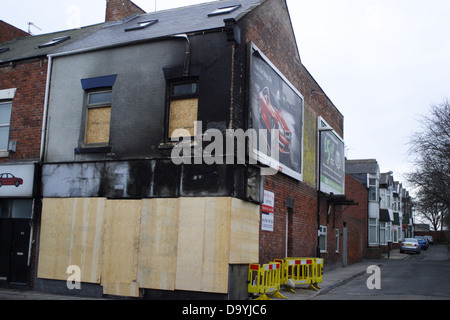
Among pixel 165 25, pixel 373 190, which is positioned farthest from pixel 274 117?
pixel 373 190

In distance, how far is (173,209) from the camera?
37.3ft

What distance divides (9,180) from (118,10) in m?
8.71

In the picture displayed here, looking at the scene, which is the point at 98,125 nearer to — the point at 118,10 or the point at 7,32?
the point at 118,10

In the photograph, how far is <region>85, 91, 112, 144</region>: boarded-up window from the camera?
13.1 meters

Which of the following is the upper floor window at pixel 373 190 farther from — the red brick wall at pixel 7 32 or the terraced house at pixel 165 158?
the red brick wall at pixel 7 32

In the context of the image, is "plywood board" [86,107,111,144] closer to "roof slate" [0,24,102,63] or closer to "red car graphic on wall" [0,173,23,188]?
"red car graphic on wall" [0,173,23,188]

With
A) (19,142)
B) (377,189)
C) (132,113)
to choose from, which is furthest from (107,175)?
(377,189)

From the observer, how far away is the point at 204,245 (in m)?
10.9

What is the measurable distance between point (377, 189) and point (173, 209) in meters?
34.2

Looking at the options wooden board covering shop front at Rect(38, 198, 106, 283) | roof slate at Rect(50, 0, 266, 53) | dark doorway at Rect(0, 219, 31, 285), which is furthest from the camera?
dark doorway at Rect(0, 219, 31, 285)

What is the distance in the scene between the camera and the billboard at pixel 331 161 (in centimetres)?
2002

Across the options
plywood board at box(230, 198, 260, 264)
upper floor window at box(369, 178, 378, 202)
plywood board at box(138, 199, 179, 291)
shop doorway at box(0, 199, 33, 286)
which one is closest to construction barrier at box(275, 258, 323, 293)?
plywood board at box(230, 198, 260, 264)

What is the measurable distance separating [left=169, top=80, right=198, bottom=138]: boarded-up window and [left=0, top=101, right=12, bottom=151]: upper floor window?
20.3 ft

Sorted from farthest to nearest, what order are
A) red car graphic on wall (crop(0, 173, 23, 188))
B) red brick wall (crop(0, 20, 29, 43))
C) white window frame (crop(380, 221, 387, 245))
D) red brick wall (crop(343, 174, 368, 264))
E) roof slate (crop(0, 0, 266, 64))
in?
white window frame (crop(380, 221, 387, 245)) < red brick wall (crop(343, 174, 368, 264)) < red brick wall (crop(0, 20, 29, 43)) < red car graphic on wall (crop(0, 173, 23, 188)) < roof slate (crop(0, 0, 266, 64))
